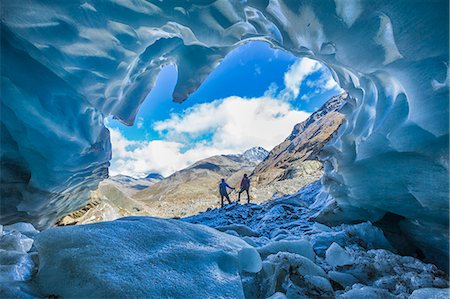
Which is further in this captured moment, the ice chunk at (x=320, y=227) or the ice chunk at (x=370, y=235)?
the ice chunk at (x=320, y=227)

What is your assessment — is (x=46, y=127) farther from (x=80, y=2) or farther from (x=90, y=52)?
(x=80, y=2)

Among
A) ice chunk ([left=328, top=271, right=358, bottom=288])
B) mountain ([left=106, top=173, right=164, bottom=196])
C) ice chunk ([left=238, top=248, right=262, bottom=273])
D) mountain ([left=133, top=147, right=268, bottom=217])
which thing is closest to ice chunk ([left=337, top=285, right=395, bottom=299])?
ice chunk ([left=328, top=271, right=358, bottom=288])

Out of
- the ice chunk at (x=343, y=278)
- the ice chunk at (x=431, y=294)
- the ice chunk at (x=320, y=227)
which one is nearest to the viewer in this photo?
the ice chunk at (x=431, y=294)

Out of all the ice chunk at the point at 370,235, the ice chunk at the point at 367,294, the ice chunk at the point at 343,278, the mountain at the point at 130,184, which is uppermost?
the ice chunk at the point at 367,294

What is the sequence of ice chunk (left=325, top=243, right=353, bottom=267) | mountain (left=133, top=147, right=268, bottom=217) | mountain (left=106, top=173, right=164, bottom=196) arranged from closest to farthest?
1. ice chunk (left=325, top=243, right=353, bottom=267)
2. mountain (left=133, top=147, right=268, bottom=217)
3. mountain (left=106, top=173, right=164, bottom=196)

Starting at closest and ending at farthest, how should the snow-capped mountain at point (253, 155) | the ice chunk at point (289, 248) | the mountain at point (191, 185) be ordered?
the ice chunk at point (289, 248) → the mountain at point (191, 185) → the snow-capped mountain at point (253, 155)

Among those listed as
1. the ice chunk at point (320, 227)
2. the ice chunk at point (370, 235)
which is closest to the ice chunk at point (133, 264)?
the ice chunk at point (370, 235)

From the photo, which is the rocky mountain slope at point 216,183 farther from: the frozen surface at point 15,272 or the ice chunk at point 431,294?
the frozen surface at point 15,272

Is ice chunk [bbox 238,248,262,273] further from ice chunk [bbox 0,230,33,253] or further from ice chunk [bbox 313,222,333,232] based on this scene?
ice chunk [bbox 313,222,333,232]

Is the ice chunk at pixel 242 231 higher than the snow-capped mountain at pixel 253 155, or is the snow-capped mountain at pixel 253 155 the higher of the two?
the ice chunk at pixel 242 231
